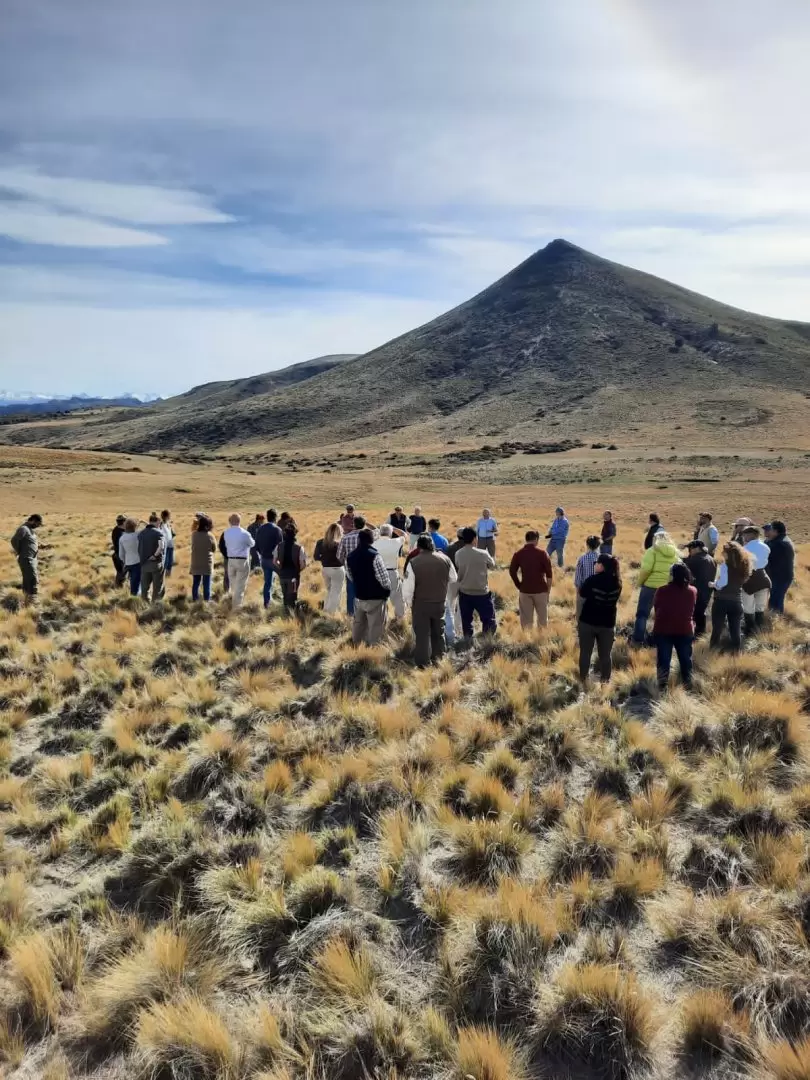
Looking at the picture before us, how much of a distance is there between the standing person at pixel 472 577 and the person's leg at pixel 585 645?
74.8 inches

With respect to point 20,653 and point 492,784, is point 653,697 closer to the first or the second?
point 492,784

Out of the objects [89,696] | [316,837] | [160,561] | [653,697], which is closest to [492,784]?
[316,837]

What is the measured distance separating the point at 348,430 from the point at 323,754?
466ft

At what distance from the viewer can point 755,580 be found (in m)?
10.5

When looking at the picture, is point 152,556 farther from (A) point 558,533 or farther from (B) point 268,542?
(A) point 558,533

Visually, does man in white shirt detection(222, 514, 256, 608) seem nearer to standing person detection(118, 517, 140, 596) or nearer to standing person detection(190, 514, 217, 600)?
standing person detection(190, 514, 217, 600)

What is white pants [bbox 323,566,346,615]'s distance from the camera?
12.2m

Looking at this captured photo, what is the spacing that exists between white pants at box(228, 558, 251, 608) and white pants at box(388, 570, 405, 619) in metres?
3.37

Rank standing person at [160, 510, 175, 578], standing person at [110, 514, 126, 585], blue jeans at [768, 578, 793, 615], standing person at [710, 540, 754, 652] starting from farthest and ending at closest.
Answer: standing person at [110, 514, 126, 585]
standing person at [160, 510, 175, 578]
blue jeans at [768, 578, 793, 615]
standing person at [710, 540, 754, 652]

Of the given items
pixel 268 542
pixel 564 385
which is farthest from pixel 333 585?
pixel 564 385

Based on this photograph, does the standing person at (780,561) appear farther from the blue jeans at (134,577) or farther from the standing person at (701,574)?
the blue jeans at (134,577)

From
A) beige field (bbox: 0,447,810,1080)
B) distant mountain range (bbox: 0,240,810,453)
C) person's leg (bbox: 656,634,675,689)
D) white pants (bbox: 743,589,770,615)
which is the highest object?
distant mountain range (bbox: 0,240,810,453)

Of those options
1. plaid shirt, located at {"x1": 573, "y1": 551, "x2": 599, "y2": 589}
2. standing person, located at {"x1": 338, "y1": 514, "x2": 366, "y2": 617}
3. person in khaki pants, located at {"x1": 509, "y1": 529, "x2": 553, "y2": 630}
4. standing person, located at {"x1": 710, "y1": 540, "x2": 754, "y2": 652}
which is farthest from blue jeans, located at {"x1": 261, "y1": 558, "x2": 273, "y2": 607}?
standing person, located at {"x1": 710, "y1": 540, "x2": 754, "y2": 652}

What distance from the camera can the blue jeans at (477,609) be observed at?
411 inches
